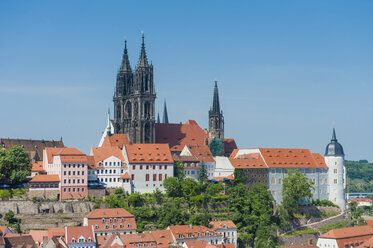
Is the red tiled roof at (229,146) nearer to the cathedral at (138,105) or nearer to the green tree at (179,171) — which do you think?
the cathedral at (138,105)

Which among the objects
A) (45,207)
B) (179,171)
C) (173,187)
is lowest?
Result: (45,207)

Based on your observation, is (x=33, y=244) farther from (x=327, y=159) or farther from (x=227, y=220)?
(x=327, y=159)

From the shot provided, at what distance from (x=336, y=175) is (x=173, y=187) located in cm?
3907

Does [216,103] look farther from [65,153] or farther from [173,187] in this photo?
[65,153]

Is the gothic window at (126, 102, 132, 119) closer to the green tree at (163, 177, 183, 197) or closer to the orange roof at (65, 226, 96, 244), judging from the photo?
the green tree at (163, 177, 183, 197)

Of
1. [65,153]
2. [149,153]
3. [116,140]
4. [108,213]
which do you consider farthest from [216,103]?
[108,213]

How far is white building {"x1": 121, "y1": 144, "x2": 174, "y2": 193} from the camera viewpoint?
125375 mm

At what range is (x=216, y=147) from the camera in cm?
15162

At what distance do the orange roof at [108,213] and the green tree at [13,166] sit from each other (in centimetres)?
1590

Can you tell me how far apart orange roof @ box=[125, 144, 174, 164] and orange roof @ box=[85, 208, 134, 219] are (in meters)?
16.3

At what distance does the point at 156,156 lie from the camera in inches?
5064

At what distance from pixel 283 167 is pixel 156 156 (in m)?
26.9

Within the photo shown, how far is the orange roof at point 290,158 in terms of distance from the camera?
141 metres

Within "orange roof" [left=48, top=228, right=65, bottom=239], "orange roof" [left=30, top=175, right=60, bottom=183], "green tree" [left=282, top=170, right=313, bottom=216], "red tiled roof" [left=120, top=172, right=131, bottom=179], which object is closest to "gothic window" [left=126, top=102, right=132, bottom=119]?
"red tiled roof" [left=120, top=172, right=131, bottom=179]
